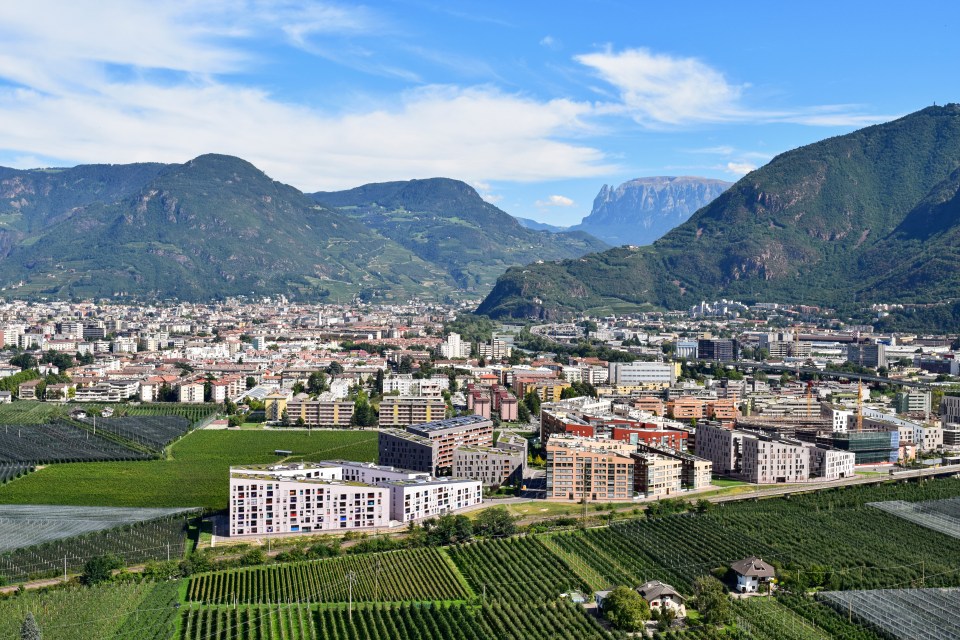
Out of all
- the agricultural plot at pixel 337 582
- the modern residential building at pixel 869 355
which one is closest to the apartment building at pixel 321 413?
the agricultural plot at pixel 337 582

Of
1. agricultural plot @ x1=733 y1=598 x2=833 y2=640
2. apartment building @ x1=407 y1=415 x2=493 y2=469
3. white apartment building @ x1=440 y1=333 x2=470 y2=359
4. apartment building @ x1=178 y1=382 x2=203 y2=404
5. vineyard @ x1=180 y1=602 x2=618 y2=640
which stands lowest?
vineyard @ x1=180 y1=602 x2=618 y2=640

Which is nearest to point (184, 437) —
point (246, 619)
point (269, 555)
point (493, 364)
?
point (269, 555)

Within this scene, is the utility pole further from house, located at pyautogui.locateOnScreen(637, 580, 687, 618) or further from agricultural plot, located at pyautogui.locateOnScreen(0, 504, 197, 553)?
agricultural plot, located at pyautogui.locateOnScreen(0, 504, 197, 553)

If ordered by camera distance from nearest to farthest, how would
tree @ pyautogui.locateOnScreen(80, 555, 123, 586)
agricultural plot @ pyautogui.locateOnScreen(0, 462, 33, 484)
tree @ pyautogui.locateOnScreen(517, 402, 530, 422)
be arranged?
tree @ pyautogui.locateOnScreen(80, 555, 123, 586) < agricultural plot @ pyautogui.locateOnScreen(0, 462, 33, 484) < tree @ pyautogui.locateOnScreen(517, 402, 530, 422)

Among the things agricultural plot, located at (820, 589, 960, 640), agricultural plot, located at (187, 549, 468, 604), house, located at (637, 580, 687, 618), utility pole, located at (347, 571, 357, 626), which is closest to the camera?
agricultural plot, located at (820, 589, 960, 640)

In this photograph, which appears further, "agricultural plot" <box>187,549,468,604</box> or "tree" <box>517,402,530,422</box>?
"tree" <box>517,402,530,422</box>

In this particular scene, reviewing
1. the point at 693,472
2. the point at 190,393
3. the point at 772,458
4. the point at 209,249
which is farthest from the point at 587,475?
the point at 209,249

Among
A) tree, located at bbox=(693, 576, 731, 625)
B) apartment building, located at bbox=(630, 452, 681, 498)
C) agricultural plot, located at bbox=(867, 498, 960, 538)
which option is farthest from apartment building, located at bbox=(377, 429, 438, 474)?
tree, located at bbox=(693, 576, 731, 625)

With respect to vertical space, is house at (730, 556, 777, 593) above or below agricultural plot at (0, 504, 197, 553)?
above
